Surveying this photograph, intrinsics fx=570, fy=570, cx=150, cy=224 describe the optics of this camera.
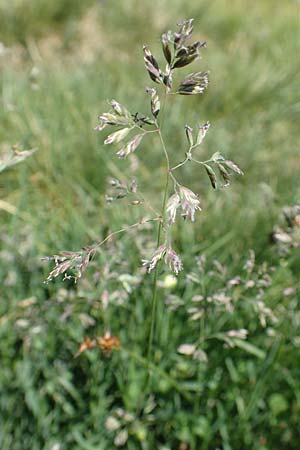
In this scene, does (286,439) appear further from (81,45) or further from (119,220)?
(81,45)

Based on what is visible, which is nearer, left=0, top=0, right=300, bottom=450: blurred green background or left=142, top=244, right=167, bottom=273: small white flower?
left=142, top=244, right=167, bottom=273: small white flower

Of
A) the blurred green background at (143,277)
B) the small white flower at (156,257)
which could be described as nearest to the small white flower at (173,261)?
the small white flower at (156,257)

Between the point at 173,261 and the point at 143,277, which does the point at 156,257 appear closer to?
the point at 173,261

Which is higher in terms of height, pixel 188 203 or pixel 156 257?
pixel 188 203

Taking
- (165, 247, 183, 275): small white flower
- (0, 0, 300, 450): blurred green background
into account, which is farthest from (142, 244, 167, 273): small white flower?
(0, 0, 300, 450): blurred green background

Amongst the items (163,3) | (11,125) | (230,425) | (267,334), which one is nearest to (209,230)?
(267,334)

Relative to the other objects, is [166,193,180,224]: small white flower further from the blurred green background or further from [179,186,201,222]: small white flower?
the blurred green background

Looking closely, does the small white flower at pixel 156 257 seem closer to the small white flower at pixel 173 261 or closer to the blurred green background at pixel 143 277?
the small white flower at pixel 173 261

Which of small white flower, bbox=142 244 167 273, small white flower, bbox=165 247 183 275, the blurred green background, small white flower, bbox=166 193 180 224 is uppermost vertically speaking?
small white flower, bbox=166 193 180 224

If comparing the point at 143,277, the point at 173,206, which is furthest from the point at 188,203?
the point at 143,277
